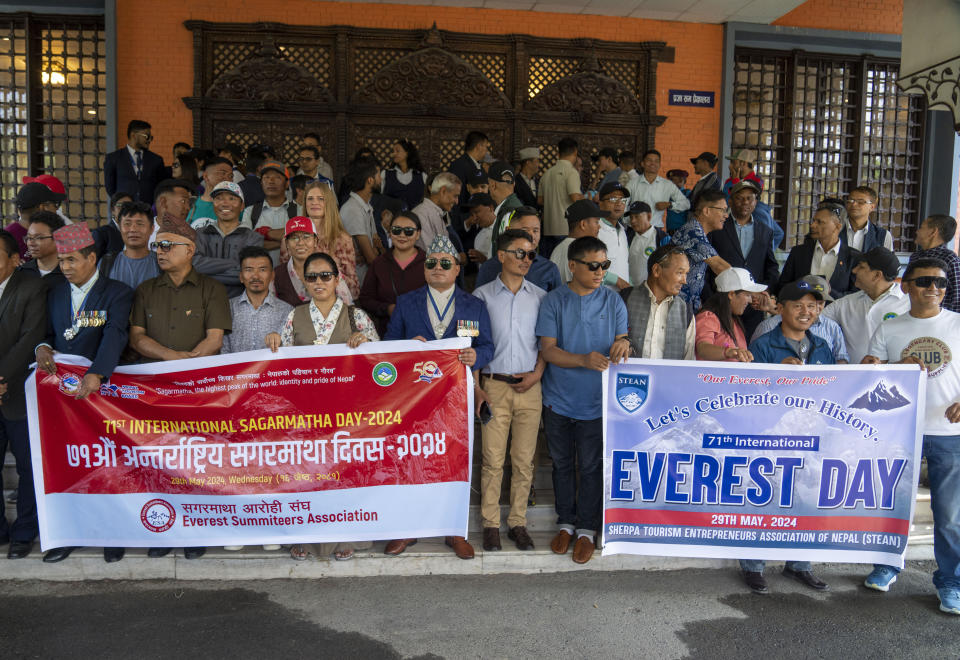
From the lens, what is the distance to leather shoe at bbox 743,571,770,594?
4.00 m

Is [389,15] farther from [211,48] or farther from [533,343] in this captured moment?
[533,343]

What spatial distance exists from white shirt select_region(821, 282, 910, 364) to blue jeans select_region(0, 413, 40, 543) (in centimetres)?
499

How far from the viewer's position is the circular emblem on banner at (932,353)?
3.95 meters

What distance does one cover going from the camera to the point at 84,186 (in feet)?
30.8

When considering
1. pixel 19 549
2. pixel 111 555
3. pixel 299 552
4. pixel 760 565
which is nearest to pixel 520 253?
pixel 299 552

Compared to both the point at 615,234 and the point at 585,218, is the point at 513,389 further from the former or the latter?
the point at 615,234

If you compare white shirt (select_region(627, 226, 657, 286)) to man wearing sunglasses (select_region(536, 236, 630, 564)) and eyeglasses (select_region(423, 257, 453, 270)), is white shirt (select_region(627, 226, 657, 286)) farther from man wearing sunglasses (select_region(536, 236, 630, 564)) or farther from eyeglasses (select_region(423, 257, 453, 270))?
eyeglasses (select_region(423, 257, 453, 270))

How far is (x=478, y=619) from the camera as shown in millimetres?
3650

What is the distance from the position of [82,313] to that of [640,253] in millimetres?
4304

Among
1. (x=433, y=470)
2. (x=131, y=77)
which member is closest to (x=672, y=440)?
(x=433, y=470)

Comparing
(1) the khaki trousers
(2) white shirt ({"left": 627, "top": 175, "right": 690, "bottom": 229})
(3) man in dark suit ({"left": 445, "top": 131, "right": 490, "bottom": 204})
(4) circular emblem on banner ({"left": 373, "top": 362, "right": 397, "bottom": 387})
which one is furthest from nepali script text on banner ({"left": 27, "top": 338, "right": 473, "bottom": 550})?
(2) white shirt ({"left": 627, "top": 175, "right": 690, "bottom": 229})

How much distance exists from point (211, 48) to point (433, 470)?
7543 mm

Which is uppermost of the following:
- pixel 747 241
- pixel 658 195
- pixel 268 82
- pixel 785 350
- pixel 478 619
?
pixel 268 82

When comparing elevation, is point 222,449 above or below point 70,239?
below
